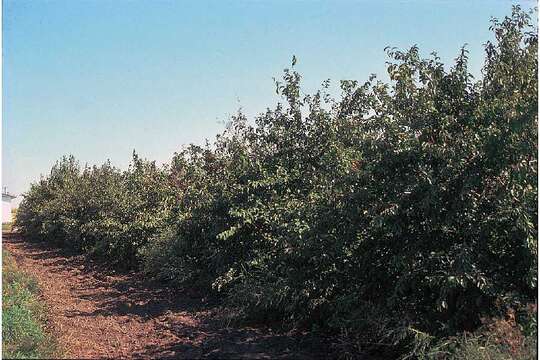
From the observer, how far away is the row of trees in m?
5.91

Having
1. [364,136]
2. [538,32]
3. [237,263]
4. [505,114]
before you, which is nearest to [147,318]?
[237,263]

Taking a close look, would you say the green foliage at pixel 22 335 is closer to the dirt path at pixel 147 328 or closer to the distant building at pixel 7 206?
the dirt path at pixel 147 328

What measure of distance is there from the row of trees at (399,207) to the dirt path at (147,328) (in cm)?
59

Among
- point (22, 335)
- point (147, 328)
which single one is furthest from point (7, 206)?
point (22, 335)

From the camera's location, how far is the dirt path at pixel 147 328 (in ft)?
22.4

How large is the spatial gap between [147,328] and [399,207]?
439 cm

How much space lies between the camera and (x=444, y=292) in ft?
18.9

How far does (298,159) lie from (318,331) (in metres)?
3.17

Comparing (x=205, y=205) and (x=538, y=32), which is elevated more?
(x=538, y=32)

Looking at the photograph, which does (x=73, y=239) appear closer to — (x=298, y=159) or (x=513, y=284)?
(x=298, y=159)

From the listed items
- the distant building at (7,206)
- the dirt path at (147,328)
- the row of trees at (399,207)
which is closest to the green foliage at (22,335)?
the dirt path at (147,328)

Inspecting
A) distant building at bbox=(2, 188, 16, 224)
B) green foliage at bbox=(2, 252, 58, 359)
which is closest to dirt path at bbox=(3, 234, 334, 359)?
green foliage at bbox=(2, 252, 58, 359)

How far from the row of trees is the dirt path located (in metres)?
0.59

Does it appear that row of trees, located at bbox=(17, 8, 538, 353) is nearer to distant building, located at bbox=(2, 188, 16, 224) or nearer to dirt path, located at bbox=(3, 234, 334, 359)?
dirt path, located at bbox=(3, 234, 334, 359)
